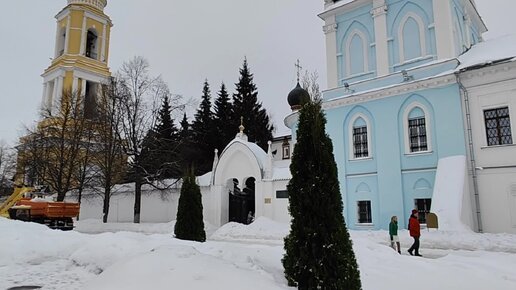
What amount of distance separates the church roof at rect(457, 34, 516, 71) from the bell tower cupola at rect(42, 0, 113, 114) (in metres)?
30.9

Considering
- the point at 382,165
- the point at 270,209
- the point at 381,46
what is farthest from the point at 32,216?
the point at 381,46

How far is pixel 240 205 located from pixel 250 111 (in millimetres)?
18674

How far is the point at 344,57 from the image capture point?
23.8 metres

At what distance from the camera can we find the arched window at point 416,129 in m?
19.3

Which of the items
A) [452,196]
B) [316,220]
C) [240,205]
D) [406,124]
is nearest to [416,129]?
[406,124]

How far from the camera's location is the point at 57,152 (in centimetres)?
2955

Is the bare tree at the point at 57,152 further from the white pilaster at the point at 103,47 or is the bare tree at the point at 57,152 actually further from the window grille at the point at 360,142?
the window grille at the point at 360,142

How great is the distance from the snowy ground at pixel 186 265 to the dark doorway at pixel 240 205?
14699mm

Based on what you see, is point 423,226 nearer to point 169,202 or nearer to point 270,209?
point 270,209

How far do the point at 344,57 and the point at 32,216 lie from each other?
68.0 ft

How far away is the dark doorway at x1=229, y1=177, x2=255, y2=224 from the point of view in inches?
1032

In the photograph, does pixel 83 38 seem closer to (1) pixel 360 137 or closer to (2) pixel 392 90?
(1) pixel 360 137

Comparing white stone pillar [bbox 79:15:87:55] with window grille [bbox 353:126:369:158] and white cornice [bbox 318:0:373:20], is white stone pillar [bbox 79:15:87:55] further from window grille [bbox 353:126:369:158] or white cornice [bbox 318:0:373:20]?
window grille [bbox 353:126:369:158]

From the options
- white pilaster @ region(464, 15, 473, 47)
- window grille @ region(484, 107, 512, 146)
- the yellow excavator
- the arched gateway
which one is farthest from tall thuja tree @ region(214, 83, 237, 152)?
window grille @ region(484, 107, 512, 146)
